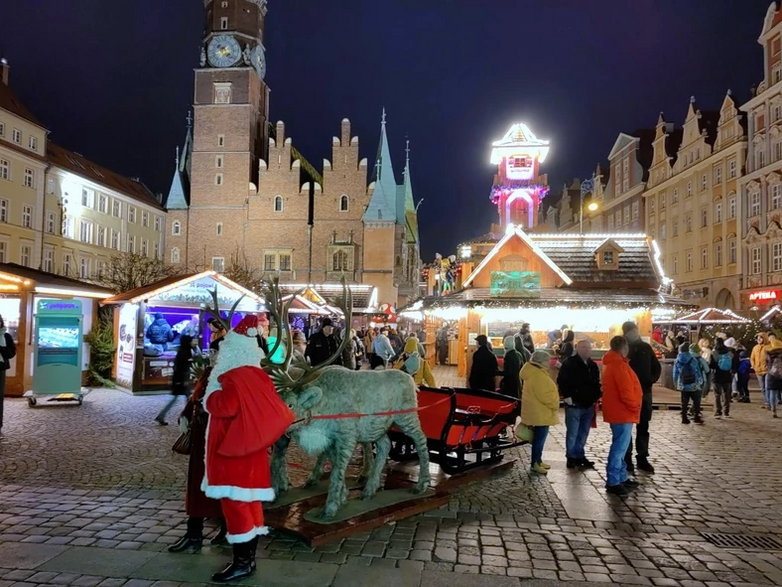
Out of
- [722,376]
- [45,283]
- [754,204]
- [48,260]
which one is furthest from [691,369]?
[48,260]

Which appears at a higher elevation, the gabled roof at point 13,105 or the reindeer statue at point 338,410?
the gabled roof at point 13,105

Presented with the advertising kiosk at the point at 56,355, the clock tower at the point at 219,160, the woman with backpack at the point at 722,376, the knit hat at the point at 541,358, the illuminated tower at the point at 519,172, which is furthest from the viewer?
the clock tower at the point at 219,160

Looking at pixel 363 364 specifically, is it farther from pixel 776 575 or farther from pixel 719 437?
pixel 776 575

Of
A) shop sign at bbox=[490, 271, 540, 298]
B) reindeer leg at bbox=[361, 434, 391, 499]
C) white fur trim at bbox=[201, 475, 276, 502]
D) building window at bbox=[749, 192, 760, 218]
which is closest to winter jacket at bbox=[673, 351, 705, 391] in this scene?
shop sign at bbox=[490, 271, 540, 298]

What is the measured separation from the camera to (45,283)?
1415 cm

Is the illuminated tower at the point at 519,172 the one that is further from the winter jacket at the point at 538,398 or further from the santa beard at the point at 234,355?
the santa beard at the point at 234,355

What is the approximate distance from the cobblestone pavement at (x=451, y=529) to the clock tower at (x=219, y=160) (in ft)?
136

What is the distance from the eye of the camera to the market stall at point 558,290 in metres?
18.2

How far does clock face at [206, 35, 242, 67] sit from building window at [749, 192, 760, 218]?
1518 inches

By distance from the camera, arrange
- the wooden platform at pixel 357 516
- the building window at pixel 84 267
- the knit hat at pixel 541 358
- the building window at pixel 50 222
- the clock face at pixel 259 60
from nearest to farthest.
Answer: the wooden platform at pixel 357 516
the knit hat at pixel 541 358
the building window at pixel 50 222
the building window at pixel 84 267
the clock face at pixel 259 60

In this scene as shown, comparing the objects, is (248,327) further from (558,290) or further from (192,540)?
(558,290)

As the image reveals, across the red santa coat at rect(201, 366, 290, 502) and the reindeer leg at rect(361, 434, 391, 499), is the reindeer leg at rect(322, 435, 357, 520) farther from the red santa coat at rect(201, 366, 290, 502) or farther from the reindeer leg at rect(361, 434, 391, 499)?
the red santa coat at rect(201, 366, 290, 502)

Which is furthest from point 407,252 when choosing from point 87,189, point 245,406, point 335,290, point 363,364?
point 245,406

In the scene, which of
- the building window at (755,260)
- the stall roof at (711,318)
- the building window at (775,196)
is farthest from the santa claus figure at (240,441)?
the building window at (755,260)
